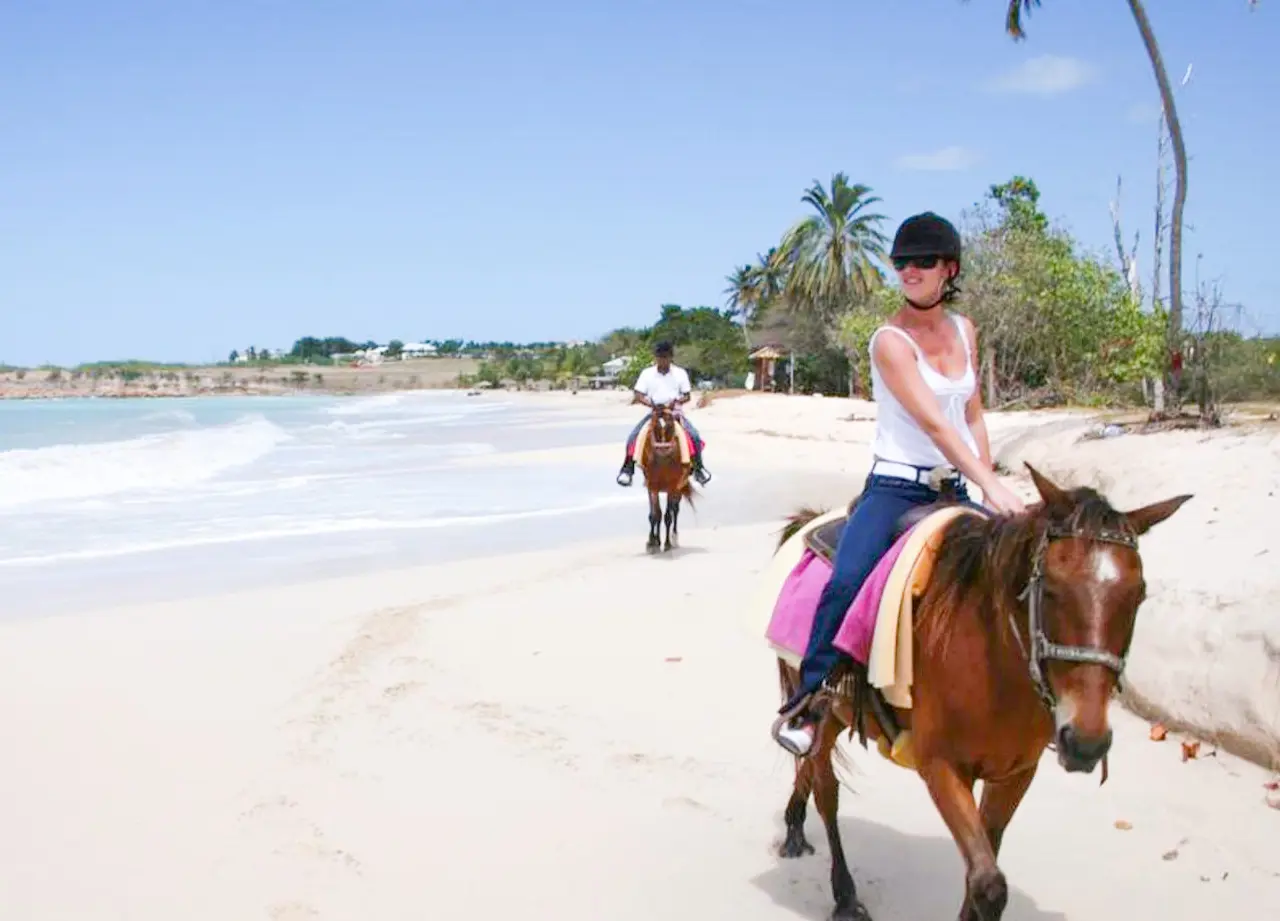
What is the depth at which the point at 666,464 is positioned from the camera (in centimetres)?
1216

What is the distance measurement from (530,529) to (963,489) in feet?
34.6

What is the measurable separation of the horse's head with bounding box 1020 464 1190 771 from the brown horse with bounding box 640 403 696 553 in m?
8.94

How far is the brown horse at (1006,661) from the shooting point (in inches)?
112

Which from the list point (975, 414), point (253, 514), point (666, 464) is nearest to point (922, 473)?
point (975, 414)

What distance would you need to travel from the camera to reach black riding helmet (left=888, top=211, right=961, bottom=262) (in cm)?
372

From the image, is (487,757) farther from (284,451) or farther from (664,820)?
(284,451)

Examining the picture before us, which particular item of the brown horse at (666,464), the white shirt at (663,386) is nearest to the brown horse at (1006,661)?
the brown horse at (666,464)

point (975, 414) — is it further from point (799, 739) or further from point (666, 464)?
point (666, 464)

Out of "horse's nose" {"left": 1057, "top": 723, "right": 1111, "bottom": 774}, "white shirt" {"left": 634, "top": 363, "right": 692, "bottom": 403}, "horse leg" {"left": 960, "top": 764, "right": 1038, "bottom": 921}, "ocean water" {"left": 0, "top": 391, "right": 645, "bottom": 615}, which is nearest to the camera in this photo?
"horse's nose" {"left": 1057, "top": 723, "right": 1111, "bottom": 774}

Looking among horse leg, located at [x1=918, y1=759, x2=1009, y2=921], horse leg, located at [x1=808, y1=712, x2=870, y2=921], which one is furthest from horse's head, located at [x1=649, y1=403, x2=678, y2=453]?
horse leg, located at [x1=918, y1=759, x2=1009, y2=921]

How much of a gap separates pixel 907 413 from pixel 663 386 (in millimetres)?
8648

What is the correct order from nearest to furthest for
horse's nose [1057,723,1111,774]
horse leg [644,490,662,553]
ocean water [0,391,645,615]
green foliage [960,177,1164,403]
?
1. horse's nose [1057,723,1111,774]
2. ocean water [0,391,645,615]
3. horse leg [644,490,662,553]
4. green foliage [960,177,1164,403]

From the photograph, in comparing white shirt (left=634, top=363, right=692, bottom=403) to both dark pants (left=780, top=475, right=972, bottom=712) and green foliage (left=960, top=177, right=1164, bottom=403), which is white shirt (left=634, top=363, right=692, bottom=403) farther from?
green foliage (left=960, top=177, right=1164, bottom=403)

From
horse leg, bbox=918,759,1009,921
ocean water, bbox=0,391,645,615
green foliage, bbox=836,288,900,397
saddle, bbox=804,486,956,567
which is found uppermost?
green foliage, bbox=836,288,900,397
